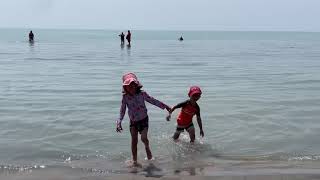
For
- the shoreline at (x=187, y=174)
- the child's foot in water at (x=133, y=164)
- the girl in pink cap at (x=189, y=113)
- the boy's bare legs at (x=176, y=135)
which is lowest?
the shoreline at (x=187, y=174)

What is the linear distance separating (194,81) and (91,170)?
42.0 feet

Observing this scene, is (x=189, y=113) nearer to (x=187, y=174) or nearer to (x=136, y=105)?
(x=136, y=105)

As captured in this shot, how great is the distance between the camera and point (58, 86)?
1903 centimetres

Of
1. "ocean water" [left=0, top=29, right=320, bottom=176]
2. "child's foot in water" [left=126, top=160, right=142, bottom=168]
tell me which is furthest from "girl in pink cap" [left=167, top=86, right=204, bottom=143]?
"child's foot in water" [left=126, top=160, right=142, bottom=168]

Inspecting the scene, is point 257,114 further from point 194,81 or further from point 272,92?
point 194,81

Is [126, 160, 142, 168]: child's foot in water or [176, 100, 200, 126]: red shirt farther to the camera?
[176, 100, 200, 126]: red shirt

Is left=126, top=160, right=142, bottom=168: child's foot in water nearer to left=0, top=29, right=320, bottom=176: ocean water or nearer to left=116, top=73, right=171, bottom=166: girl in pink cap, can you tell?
left=116, top=73, right=171, bottom=166: girl in pink cap

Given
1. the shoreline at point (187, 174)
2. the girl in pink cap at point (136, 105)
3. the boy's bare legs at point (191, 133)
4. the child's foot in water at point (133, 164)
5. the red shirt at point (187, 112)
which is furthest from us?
the boy's bare legs at point (191, 133)

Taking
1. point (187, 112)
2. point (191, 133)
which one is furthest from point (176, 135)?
point (187, 112)

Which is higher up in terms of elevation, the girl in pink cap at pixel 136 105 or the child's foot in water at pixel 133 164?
the girl in pink cap at pixel 136 105

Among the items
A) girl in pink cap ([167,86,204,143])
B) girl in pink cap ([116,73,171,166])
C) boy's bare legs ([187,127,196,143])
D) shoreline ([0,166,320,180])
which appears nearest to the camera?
shoreline ([0,166,320,180])

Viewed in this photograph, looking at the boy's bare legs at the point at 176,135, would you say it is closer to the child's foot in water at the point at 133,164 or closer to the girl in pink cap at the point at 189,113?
the girl in pink cap at the point at 189,113

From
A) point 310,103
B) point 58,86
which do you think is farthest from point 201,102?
point 58,86

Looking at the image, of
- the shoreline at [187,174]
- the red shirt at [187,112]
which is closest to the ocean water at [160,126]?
the shoreline at [187,174]
